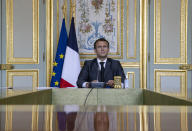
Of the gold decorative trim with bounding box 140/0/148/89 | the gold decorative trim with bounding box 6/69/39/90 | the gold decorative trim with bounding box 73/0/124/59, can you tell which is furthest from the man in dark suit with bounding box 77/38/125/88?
the gold decorative trim with bounding box 6/69/39/90

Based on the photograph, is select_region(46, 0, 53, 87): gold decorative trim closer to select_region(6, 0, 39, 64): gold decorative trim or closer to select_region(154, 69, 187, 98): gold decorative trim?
select_region(6, 0, 39, 64): gold decorative trim

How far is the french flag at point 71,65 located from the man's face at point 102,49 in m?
0.75

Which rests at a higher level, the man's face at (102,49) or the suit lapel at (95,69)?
the man's face at (102,49)

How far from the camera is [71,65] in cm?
482

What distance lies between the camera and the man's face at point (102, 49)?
4227mm

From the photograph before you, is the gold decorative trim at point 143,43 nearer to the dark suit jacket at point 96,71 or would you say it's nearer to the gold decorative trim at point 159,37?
the gold decorative trim at point 159,37

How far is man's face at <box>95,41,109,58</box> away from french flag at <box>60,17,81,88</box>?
747 millimetres

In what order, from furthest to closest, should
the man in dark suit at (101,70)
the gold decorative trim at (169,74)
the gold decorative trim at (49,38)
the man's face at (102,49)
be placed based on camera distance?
1. the gold decorative trim at (49,38)
2. the gold decorative trim at (169,74)
3. the man's face at (102,49)
4. the man in dark suit at (101,70)

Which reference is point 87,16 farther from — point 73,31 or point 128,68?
point 128,68

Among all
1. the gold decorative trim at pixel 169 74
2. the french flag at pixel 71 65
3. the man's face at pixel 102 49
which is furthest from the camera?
the gold decorative trim at pixel 169 74

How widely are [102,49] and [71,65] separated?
88cm

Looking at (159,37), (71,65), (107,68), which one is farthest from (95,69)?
(159,37)

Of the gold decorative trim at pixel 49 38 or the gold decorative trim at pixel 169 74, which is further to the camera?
the gold decorative trim at pixel 49 38

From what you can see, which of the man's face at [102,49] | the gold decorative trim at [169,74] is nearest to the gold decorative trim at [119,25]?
the gold decorative trim at [169,74]
